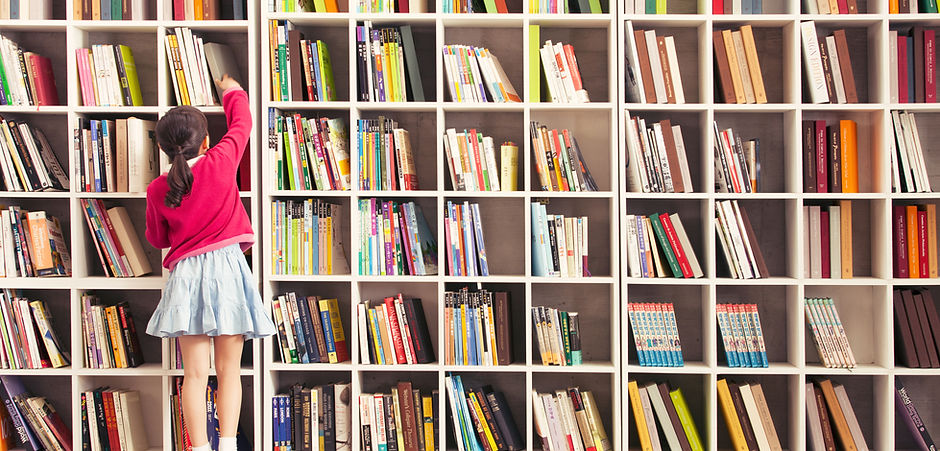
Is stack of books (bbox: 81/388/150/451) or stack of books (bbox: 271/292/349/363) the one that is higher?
stack of books (bbox: 271/292/349/363)

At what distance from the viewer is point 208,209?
2.50 metres

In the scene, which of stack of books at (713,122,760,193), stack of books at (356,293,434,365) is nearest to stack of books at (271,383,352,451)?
stack of books at (356,293,434,365)

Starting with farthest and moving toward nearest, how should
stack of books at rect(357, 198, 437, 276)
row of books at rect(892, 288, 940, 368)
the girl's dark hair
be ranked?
stack of books at rect(357, 198, 437, 276)
row of books at rect(892, 288, 940, 368)
the girl's dark hair

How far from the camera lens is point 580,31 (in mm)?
2986

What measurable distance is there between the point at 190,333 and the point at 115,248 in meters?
0.63

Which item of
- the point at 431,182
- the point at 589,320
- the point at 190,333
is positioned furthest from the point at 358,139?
Answer: the point at 589,320

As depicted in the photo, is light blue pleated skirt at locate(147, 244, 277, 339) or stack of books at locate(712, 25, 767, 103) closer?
light blue pleated skirt at locate(147, 244, 277, 339)

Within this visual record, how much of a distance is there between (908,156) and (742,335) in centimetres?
94

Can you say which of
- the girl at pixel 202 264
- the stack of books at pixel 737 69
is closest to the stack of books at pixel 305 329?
the girl at pixel 202 264

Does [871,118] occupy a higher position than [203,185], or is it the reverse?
[871,118]

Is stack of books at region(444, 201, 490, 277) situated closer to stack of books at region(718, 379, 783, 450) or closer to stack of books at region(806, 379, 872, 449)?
stack of books at region(718, 379, 783, 450)

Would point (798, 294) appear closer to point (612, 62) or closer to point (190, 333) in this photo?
point (612, 62)

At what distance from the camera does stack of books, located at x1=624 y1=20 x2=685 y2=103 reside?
107 inches

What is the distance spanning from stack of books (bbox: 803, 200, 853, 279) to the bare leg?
232 cm
